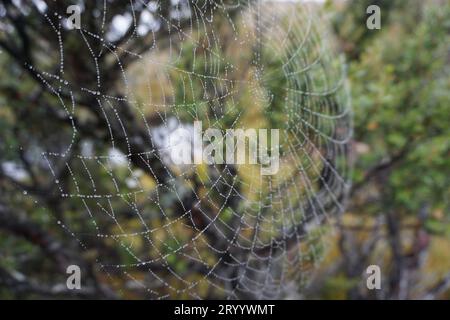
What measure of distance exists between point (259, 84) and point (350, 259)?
113 inches

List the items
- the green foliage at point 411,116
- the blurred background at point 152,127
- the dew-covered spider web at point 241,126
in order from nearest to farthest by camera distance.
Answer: the dew-covered spider web at point 241,126 < the blurred background at point 152,127 < the green foliage at point 411,116

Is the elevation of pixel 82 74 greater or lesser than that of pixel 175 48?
lesser

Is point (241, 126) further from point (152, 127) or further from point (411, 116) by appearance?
point (411, 116)

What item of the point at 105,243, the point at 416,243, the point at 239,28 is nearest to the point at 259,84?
the point at 239,28

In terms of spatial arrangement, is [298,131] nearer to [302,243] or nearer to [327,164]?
[327,164]

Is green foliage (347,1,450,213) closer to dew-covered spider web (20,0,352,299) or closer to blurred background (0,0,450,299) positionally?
blurred background (0,0,450,299)

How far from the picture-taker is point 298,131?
8.96 ft

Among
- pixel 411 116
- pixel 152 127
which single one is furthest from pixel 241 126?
pixel 411 116

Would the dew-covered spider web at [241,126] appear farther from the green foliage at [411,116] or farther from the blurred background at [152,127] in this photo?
the green foliage at [411,116]

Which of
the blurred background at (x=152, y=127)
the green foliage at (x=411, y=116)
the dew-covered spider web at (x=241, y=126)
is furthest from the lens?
the green foliage at (x=411, y=116)

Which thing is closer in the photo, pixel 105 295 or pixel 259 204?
pixel 259 204

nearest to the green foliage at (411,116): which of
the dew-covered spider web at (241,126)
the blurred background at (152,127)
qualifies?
the blurred background at (152,127)

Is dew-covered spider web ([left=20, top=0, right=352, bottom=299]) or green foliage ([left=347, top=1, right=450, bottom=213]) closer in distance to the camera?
dew-covered spider web ([left=20, top=0, right=352, bottom=299])

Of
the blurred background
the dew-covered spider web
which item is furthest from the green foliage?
the dew-covered spider web
